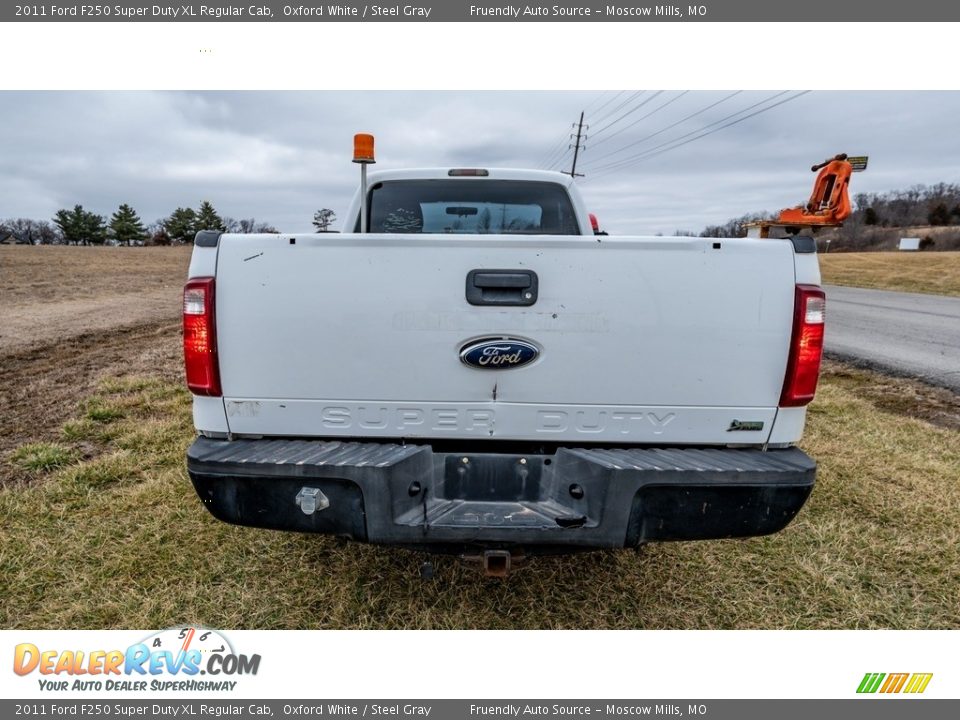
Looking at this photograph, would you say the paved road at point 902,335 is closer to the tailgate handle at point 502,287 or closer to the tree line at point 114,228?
the tailgate handle at point 502,287

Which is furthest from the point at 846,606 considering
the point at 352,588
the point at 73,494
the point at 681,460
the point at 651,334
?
the point at 73,494

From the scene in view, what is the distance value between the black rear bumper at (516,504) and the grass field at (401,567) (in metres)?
0.77

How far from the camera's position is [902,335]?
9.99 m

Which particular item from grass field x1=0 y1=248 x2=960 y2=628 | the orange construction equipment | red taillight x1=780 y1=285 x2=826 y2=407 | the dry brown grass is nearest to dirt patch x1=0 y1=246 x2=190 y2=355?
the dry brown grass

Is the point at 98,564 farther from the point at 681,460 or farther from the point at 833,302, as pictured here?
the point at 833,302

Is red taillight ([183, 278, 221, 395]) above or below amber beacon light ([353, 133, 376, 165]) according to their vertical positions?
below

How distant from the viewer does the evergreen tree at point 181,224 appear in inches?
2609

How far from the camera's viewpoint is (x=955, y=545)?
10.2 feet

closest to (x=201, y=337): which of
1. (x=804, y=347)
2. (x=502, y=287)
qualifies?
(x=502, y=287)

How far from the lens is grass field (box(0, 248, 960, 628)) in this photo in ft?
8.36

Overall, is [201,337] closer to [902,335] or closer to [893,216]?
[902,335]

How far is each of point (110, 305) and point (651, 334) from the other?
15.6 meters

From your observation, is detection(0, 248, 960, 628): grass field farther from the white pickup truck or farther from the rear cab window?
the rear cab window

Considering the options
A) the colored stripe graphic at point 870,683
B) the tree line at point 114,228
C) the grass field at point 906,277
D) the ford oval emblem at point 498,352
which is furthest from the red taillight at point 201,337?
the tree line at point 114,228
